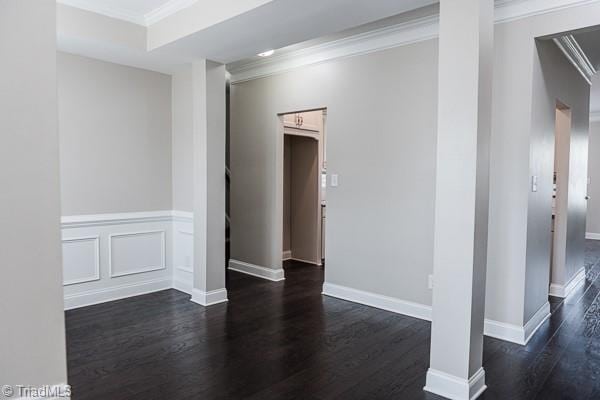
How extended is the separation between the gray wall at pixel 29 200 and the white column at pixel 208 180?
8.49ft

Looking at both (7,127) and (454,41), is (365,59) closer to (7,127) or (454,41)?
(454,41)

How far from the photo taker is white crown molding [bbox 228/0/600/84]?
10.0 feet

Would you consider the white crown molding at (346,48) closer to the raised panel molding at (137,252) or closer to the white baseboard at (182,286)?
the raised panel molding at (137,252)

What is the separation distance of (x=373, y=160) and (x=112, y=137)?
263 cm

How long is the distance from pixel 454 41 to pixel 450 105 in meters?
0.35

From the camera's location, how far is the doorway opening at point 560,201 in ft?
14.2

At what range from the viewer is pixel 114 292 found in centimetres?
414

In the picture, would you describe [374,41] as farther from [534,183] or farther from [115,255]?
[115,255]

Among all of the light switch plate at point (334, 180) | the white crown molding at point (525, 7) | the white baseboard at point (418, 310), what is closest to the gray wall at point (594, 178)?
the white baseboard at point (418, 310)

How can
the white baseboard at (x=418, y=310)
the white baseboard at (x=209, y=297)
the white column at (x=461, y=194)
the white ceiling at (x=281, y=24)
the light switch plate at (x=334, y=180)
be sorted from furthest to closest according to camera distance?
the light switch plate at (x=334, y=180), the white baseboard at (x=209, y=297), the white baseboard at (x=418, y=310), the white ceiling at (x=281, y=24), the white column at (x=461, y=194)

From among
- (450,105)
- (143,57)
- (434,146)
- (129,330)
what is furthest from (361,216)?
(143,57)

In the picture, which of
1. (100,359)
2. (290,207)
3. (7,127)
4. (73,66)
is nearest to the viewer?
(7,127)

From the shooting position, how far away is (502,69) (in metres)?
3.21

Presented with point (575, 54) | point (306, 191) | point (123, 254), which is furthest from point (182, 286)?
point (575, 54)
